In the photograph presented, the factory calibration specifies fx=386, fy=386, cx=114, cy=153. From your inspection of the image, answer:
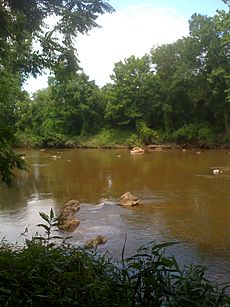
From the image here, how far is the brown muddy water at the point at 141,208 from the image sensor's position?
8.37 m

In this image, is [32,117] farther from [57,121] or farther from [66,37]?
[66,37]

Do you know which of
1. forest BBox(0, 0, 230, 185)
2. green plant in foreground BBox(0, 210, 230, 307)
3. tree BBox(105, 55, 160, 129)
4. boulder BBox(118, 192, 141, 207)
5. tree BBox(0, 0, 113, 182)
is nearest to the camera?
green plant in foreground BBox(0, 210, 230, 307)

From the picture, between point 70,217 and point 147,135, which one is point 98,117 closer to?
point 147,135

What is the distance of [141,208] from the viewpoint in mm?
11867

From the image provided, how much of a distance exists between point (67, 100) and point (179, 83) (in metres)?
14.7

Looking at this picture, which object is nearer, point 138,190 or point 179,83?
point 138,190

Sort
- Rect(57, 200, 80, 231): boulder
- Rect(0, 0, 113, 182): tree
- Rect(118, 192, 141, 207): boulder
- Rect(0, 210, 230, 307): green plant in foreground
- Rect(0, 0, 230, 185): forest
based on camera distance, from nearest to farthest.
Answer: Rect(0, 210, 230, 307): green plant in foreground → Rect(0, 0, 113, 182): tree → Rect(57, 200, 80, 231): boulder → Rect(118, 192, 141, 207): boulder → Rect(0, 0, 230, 185): forest

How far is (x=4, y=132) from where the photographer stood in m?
4.61

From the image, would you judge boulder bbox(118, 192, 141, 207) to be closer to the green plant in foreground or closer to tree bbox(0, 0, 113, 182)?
Answer: tree bbox(0, 0, 113, 182)

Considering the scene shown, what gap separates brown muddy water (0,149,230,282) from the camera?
8.37 m

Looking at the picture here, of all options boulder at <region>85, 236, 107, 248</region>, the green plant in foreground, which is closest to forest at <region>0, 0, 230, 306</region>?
the green plant in foreground

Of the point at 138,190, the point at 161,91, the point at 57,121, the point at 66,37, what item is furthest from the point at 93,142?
the point at 66,37

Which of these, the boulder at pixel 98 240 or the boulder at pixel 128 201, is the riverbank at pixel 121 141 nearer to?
the boulder at pixel 128 201

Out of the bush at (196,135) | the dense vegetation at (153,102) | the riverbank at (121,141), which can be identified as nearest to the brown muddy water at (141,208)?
the dense vegetation at (153,102)
